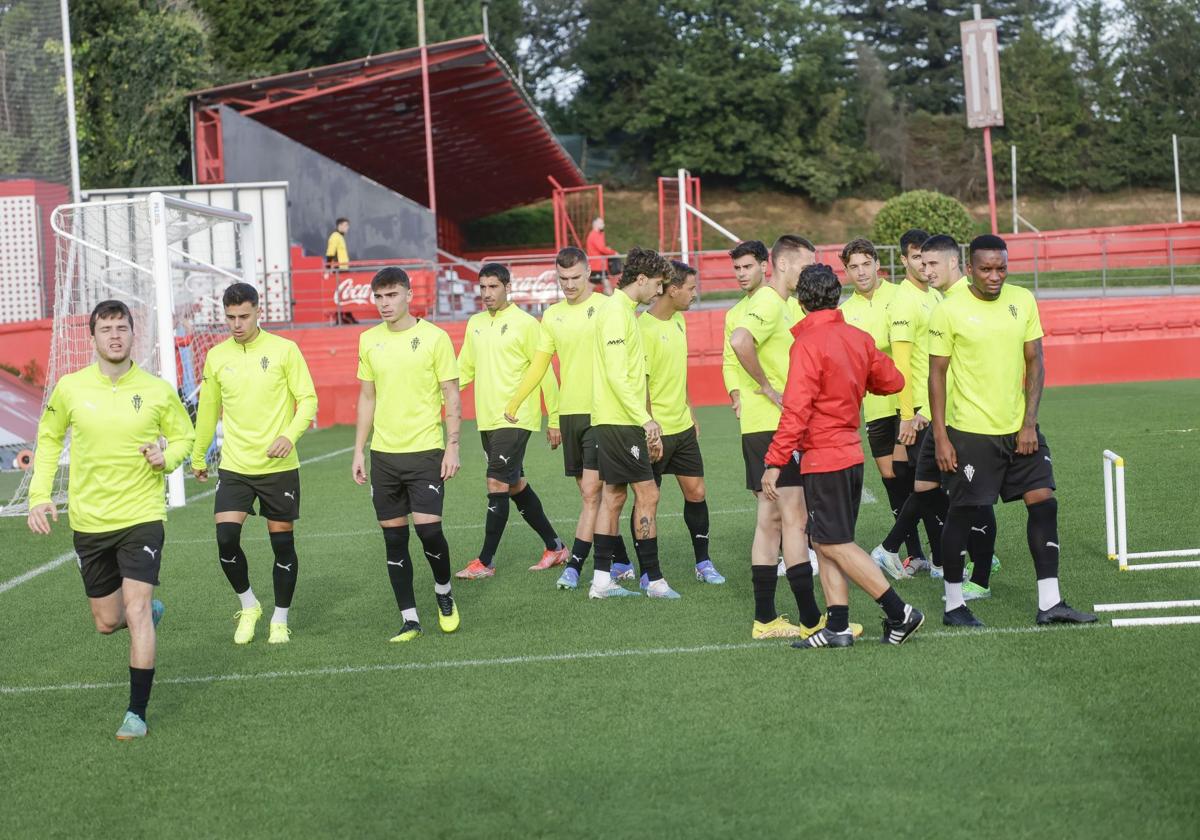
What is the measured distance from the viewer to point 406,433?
775 centimetres

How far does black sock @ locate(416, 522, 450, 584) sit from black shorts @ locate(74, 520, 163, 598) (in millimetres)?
1679

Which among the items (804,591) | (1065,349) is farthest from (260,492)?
(1065,349)

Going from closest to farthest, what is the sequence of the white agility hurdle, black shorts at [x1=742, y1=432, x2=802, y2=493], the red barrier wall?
the white agility hurdle
black shorts at [x1=742, y1=432, x2=802, y2=493]
the red barrier wall

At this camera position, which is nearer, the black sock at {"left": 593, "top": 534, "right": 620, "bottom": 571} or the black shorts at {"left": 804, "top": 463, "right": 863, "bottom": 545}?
the black shorts at {"left": 804, "top": 463, "right": 863, "bottom": 545}

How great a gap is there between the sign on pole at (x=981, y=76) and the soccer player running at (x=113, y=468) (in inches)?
915

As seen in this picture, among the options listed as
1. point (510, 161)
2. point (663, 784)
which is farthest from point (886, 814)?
point (510, 161)

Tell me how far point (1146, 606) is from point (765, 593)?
1.90 metres

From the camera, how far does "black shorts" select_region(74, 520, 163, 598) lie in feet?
20.9

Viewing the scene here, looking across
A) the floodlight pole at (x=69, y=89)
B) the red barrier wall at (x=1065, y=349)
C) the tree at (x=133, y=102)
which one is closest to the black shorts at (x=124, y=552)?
the floodlight pole at (x=69, y=89)

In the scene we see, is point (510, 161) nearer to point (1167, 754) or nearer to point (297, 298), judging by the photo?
point (297, 298)

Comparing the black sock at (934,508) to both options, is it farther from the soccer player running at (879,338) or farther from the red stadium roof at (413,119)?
the red stadium roof at (413,119)

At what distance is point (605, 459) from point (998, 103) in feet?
70.4

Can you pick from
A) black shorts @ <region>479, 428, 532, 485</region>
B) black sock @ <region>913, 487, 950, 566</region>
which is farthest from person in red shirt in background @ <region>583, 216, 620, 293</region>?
black sock @ <region>913, 487, 950, 566</region>

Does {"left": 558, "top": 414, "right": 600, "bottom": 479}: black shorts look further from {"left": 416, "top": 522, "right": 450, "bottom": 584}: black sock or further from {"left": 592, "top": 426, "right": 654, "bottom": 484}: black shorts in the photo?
{"left": 416, "top": 522, "right": 450, "bottom": 584}: black sock
